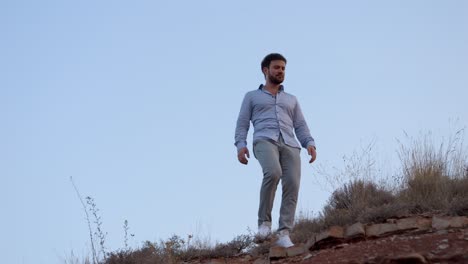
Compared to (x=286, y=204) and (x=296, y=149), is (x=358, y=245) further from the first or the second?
(x=296, y=149)

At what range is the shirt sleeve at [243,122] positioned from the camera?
24.9 ft

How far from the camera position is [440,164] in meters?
9.50

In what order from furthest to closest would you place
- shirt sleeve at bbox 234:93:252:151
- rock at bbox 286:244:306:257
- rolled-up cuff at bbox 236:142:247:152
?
shirt sleeve at bbox 234:93:252:151, rolled-up cuff at bbox 236:142:247:152, rock at bbox 286:244:306:257

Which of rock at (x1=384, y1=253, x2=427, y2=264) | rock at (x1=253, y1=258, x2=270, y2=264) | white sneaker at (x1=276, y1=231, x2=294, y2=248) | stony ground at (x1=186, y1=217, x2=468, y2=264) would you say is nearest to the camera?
rock at (x1=384, y1=253, x2=427, y2=264)

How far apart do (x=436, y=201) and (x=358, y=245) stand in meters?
2.12

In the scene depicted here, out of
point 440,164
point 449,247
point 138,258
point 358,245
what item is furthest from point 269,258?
point 440,164

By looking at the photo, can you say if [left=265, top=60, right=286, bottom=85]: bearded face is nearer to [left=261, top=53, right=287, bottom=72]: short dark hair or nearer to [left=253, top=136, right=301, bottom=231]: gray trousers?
[left=261, top=53, right=287, bottom=72]: short dark hair

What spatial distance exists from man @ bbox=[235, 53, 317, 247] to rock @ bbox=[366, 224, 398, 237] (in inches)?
31.8

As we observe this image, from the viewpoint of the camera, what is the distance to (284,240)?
695 centimetres

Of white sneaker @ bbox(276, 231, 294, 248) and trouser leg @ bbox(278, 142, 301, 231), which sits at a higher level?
trouser leg @ bbox(278, 142, 301, 231)

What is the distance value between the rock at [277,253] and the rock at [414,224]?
1089 mm

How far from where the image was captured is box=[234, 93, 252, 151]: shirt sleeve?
758cm

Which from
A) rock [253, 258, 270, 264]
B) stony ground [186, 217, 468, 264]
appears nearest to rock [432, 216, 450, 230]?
stony ground [186, 217, 468, 264]

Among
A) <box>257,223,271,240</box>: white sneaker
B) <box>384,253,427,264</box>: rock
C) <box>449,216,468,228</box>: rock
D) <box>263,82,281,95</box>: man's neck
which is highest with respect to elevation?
<box>263,82,281,95</box>: man's neck
